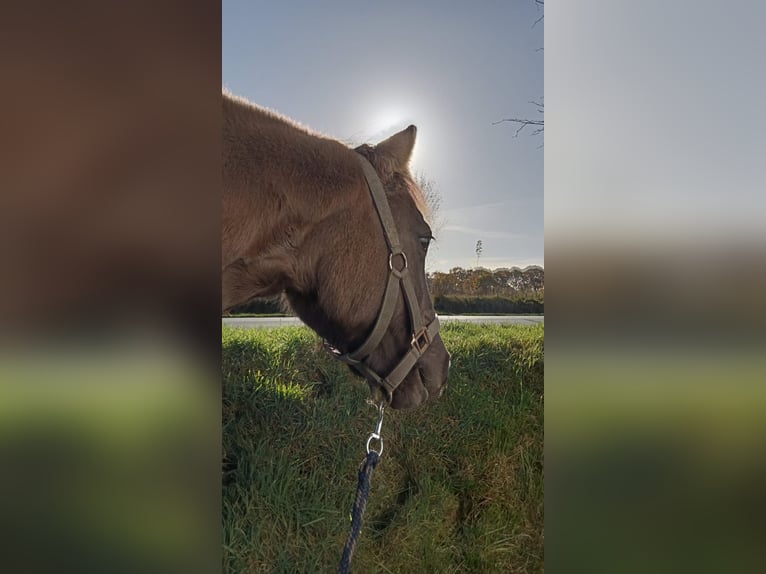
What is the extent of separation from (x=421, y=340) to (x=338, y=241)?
1.48 ft

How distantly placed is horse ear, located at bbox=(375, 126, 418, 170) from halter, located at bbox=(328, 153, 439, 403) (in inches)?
3.6

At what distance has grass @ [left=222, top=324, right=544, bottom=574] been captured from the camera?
2.09m

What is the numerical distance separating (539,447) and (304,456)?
1.53m

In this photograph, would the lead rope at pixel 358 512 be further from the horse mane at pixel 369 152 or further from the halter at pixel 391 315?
the horse mane at pixel 369 152

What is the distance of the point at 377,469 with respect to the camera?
2.49 m

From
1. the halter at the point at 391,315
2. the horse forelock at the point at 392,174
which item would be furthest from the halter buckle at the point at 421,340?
the horse forelock at the point at 392,174

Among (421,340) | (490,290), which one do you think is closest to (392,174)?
(421,340)

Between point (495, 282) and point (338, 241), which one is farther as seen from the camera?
point (495, 282)

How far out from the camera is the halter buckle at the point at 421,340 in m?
1.39

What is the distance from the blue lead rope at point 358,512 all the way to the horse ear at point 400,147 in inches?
32.4

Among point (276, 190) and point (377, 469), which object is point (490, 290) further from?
point (276, 190)
